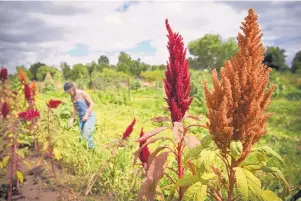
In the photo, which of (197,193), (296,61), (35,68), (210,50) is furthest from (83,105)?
(35,68)

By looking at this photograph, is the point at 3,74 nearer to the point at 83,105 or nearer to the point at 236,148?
the point at 83,105

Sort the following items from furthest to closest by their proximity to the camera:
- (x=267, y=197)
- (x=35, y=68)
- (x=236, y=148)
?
(x=35, y=68) < (x=267, y=197) < (x=236, y=148)

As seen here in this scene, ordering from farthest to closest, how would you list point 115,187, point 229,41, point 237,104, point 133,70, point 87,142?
point 229,41
point 133,70
point 87,142
point 115,187
point 237,104

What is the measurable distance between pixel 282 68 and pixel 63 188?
1802 inches

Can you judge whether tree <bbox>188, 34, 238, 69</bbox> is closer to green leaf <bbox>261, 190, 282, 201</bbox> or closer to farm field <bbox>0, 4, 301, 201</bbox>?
farm field <bbox>0, 4, 301, 201</bbox>

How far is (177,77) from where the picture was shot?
1891mm

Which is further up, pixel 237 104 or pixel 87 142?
pixel 237 104

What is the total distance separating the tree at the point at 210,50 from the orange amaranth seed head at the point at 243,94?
64.1 m

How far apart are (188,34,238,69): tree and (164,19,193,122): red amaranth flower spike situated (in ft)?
210

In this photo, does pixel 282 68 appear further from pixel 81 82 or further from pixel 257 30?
pixel 257 30

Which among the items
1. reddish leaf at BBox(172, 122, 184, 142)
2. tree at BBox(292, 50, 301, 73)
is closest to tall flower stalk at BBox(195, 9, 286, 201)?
reddish leaf at BBox(172, 122, 184, 142)

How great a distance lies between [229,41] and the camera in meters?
65.9

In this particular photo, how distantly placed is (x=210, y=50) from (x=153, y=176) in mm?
65765

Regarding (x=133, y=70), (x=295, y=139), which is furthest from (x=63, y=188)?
(x=133, y=70)
